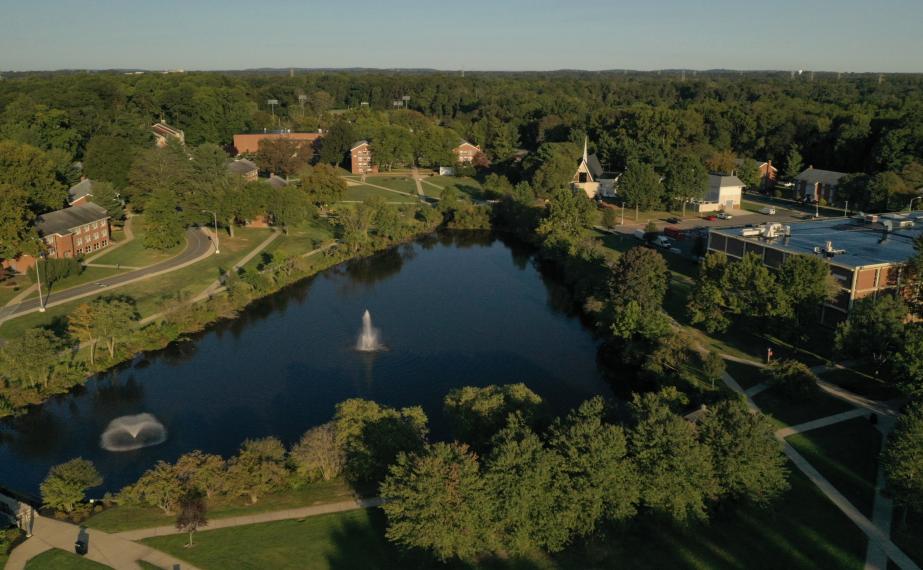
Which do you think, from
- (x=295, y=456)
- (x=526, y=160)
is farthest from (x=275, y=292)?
(x=526, y=160)

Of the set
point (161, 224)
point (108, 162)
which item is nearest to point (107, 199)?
point (161, 224)

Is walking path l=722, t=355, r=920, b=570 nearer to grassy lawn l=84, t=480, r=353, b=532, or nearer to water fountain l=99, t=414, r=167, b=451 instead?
grassy lawn l=84, t=480, r=353, b=532

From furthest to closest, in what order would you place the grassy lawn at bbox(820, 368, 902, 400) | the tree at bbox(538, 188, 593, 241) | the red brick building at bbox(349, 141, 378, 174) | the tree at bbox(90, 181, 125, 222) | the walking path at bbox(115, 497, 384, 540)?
the red brick building at bbox(349, 141, 378, 174) → the tree at bbox(538, 188, 593, 241) → the tree at bbox(90, 181, 125, 222) → the grassy lawn at bbox(820, 368, 902, 400) → the walking path at bbox(115, 497, 384, 540)

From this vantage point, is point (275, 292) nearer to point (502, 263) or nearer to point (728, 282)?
point (502, 263)

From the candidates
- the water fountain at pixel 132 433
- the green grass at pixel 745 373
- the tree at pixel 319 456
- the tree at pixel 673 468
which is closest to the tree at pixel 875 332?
the green grass at pixel 745 373

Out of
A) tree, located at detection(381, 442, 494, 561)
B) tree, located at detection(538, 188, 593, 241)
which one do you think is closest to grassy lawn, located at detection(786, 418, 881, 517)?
tree, located at detection(381, 442, 494, 561)
